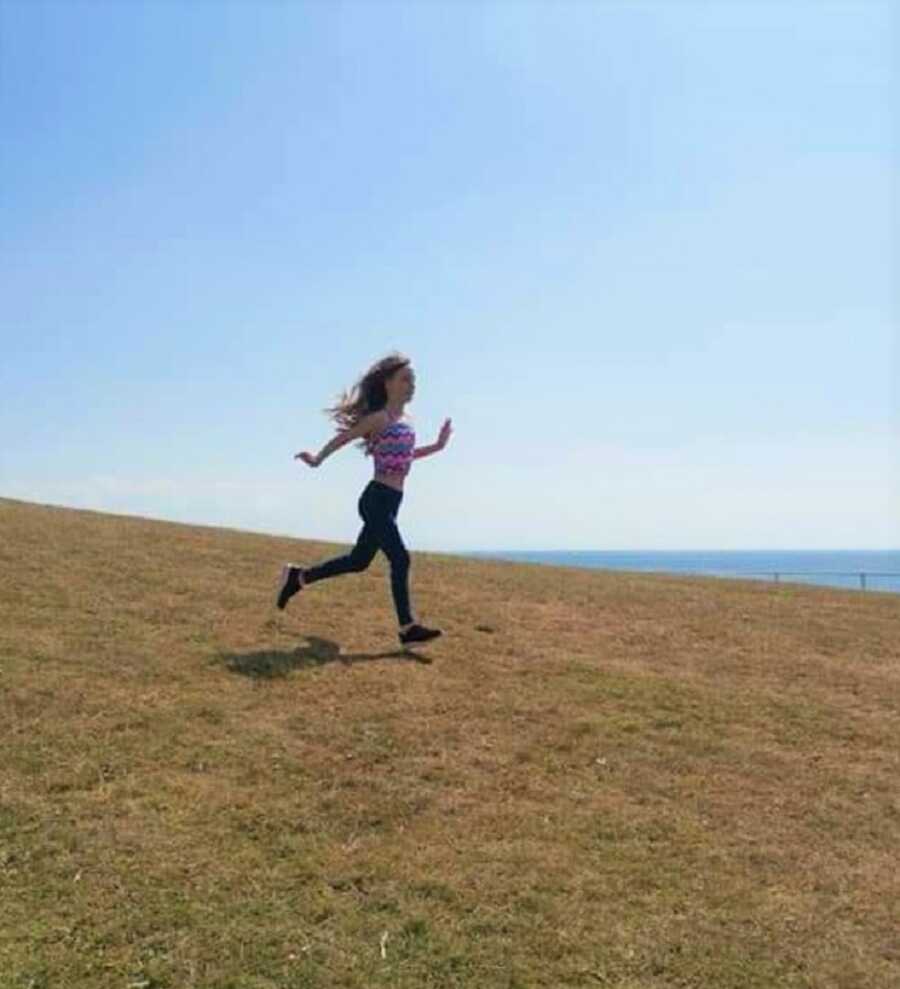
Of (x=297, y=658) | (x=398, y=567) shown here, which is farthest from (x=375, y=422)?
(x=297, y=658)

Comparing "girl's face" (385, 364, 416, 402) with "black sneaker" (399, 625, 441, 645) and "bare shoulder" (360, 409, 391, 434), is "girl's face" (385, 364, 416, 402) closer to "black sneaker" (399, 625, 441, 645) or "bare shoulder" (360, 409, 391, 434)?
"bare shoulder" (360, 409, 391, 434)

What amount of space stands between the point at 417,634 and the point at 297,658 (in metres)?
0.98

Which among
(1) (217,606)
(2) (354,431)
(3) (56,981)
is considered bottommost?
A: (3) (56,981)

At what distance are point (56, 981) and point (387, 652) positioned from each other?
14.3 ft

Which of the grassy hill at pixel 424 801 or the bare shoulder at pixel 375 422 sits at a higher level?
the bare shoulder at pixel 375 422

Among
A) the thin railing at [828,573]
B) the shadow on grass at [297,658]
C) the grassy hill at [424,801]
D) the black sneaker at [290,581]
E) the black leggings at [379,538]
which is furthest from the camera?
the thin railing at [828,573]

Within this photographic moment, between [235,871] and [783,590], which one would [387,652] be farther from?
[783,590]

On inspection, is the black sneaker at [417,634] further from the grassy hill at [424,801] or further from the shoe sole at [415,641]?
the grassy hill at [424,801]

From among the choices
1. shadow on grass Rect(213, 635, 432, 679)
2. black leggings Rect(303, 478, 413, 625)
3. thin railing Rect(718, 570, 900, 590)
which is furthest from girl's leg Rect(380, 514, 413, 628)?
thin railing Rect(718, 570, 900, 590)

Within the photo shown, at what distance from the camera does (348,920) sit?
14.0 ft

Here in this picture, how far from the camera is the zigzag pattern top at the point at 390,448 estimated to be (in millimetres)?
8484

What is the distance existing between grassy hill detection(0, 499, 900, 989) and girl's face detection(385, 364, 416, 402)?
187 centimetres

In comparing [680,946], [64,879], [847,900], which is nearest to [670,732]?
[847,900]

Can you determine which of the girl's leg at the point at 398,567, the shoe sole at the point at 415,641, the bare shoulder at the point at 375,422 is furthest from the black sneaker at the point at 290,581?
the bare shoulder at the point at 375,422
